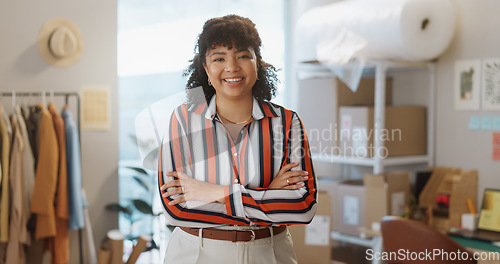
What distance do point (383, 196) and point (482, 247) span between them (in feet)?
1.74

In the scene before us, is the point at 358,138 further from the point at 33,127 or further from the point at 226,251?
the point at 226,251

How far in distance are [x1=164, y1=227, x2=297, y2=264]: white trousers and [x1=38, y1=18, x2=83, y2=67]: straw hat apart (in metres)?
2.05

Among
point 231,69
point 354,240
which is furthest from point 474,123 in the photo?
point 231,69

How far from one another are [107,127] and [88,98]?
8.0 inches

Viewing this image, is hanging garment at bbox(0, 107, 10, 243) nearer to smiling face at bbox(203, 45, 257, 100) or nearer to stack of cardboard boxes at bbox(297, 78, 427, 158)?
stack of cardboard boxes at bbox(297, 78, 427, 158)

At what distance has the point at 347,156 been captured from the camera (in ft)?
9.00

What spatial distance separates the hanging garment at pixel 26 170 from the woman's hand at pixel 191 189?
1.74 meters

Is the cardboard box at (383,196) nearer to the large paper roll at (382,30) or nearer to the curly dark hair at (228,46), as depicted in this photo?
the large paper roll at (382,30)

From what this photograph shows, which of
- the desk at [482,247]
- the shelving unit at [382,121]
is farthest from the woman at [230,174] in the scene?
the shelving unit at [382,121]

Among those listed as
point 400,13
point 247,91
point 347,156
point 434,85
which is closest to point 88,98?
point 347,156

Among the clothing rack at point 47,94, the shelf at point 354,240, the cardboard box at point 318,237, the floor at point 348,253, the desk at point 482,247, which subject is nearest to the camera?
the desk at point 482,247

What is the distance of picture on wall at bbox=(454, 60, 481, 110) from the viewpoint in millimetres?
2564

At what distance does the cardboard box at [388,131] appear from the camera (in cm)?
270

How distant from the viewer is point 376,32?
8.48 feet
